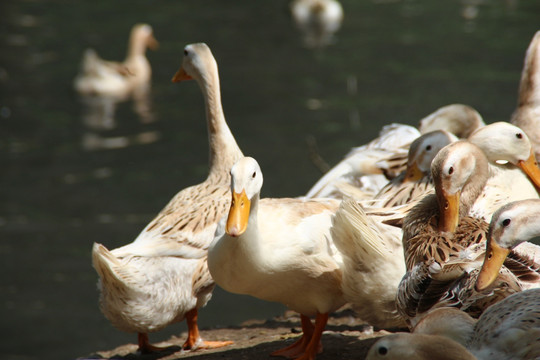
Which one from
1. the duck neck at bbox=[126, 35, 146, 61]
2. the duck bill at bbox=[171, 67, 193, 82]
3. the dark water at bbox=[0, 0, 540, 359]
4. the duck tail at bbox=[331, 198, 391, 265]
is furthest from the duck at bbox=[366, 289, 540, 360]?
the duck neck at bbox=[126, 35, 146, 61]

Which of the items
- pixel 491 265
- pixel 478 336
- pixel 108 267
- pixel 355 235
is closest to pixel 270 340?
pixel 108 267

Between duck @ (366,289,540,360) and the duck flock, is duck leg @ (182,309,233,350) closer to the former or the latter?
the duck flock

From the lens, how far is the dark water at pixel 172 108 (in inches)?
400

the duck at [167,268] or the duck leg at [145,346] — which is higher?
the duck at [167,268]

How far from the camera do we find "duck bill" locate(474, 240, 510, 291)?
12.2 feet

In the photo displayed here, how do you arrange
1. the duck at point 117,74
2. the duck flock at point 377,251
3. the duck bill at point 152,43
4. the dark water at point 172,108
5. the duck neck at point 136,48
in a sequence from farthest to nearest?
the duck bill at point 152,43, the duck neck at point 136,48, the duck at point 117,74, the dark water at point 172,108, the duck flock at point 377,251

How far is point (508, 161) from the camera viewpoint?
567 cm

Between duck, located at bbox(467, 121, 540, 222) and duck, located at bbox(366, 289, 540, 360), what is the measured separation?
1945mm

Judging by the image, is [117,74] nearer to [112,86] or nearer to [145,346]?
[112,86]

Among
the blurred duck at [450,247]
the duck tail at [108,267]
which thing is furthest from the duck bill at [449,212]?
the duck tail at [108,267]

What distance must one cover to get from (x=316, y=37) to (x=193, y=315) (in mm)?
16359

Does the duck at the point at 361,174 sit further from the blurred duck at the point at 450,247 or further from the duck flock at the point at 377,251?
the blurred duck at the point at 450,247

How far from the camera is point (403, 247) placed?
4746mm

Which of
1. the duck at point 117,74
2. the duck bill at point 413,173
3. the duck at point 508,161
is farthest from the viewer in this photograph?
the duck at point 117,74
